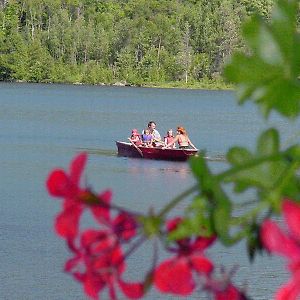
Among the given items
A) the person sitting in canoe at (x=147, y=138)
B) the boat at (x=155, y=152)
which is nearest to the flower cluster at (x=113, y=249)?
the boat at (x=155, y=152)

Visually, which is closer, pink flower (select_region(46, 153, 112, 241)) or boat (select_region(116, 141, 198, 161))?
pink flower (select_region(46, 153, 112, 241))

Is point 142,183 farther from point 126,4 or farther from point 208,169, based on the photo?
point 126,4

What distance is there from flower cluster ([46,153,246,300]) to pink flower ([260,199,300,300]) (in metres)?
0.08

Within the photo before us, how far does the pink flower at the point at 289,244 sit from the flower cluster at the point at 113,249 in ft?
0.26

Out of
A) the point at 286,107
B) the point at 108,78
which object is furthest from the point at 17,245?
the point at 108,78

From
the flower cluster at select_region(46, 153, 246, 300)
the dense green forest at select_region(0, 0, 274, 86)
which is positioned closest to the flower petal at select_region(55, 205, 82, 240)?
the flower cluster at select_region(46, 153, 246, 300)

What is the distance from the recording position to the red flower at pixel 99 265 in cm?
66

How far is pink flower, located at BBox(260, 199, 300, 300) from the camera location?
1.80 feet

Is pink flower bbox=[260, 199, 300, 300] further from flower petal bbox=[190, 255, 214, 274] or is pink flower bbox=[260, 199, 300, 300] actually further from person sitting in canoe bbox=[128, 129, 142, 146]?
person sitting in canoe bbox=[128, 129, 142, 146]

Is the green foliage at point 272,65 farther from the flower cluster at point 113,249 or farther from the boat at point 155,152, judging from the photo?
the boat at point 155,152

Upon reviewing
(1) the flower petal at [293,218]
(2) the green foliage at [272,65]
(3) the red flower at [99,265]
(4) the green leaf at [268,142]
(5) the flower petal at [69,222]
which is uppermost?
(2) the green foliage at [272,65]

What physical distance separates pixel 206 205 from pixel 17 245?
16002mm

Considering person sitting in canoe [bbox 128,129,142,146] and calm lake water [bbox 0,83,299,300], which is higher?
person sitting in canoe [bbox 128,129,142,146]

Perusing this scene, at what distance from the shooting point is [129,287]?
0.67m
